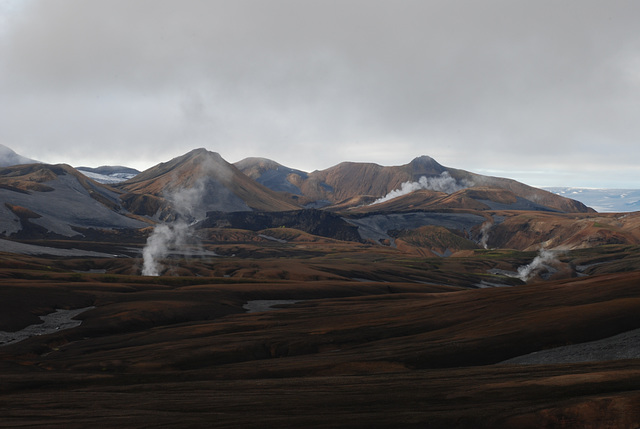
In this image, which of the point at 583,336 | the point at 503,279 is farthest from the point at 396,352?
the point at 503,279

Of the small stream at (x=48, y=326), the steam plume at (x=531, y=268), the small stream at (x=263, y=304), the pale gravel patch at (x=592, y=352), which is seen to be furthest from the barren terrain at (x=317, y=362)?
the steam plume at (x=531, y=268)

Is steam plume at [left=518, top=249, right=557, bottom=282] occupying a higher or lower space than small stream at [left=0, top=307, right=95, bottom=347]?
higher

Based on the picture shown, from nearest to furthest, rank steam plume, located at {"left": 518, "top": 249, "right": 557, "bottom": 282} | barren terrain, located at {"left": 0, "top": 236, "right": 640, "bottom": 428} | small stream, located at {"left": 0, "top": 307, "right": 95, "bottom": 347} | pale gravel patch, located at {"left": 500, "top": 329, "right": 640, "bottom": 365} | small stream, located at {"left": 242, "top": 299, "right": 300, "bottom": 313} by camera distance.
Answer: barren terrain, located at {"left": 0, "top": 236, "right": 640, "bottom": 428} → pale gravel patch, located at {"left": 500, "top": 329, "right": 640, "bottom": 365} → small stream, located at {"left": 0, "top": 307, "right": 95, "bottom": 347} → small stream, located at {"left": 242, "top": 299, "right": 300, "bottom": 313} → steam plume, located at {"left": 518, "top": 249, "right": 557, "bottom": 282}

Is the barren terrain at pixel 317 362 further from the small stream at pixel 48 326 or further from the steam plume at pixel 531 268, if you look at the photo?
the steam plume at pixel 531 268

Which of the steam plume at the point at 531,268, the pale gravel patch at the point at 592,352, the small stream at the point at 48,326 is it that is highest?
the pale gravel patch at the point at 592,352

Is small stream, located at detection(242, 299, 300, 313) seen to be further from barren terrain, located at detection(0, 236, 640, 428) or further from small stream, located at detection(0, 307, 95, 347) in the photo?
small stream, located at detection(0, 307, 95, 347)

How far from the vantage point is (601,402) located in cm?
1758

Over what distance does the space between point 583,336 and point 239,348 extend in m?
29.5

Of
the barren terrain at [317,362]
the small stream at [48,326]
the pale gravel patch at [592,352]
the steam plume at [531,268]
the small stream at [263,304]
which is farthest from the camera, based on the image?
the steam plume at [531,268]

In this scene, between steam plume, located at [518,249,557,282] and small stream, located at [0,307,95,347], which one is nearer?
small stream, located at [0,307,95,347]

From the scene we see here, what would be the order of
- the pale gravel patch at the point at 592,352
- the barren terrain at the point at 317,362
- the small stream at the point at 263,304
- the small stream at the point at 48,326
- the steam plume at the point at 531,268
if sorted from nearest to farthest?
the barren terrain at the point at 317,362 → the pale gravel patch at the point at 592,352 → the small stream at the point at 48,326 → the small stream at the point at 263,304 → the steam plume at the point at 531,268

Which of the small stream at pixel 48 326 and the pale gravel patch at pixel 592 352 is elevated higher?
the pale gravel patch at pixel 592 352

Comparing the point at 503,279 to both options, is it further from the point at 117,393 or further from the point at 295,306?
the point at 117,393

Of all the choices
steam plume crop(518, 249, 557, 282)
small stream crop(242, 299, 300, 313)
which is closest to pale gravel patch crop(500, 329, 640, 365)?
small stream crop(242, 299, 300, 313)
